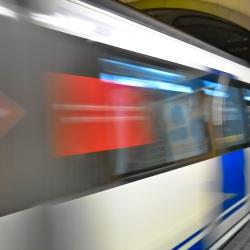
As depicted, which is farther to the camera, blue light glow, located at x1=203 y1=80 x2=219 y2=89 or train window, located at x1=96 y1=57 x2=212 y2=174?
blue light glow, located at x1=203 y1=80 x2=219 y2=89

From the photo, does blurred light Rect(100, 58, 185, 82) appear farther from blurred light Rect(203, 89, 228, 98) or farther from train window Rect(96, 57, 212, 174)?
blurred light Rect(203, 89, 228, 98)

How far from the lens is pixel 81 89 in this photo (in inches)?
81.7

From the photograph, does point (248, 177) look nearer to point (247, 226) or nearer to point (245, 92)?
point (247, 226)

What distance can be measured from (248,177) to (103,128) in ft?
9.91

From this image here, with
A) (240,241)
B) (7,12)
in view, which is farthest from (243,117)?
(7,12)

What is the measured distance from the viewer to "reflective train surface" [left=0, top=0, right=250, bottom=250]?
174cm

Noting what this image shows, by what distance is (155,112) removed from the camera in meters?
2.75

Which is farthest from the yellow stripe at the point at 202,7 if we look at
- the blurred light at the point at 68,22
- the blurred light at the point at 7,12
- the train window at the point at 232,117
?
the blurred light at the point at 7,12

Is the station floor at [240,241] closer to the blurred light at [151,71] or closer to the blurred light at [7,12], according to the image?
the blurred light at [151,71]

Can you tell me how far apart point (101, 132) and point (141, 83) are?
1.95 ft

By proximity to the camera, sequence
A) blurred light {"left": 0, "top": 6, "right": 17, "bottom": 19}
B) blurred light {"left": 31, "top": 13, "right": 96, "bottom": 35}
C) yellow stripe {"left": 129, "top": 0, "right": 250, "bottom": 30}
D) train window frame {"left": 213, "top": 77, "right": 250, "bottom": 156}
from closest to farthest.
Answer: blurred light {"left": 0, "top": 6, "right": 17, "bottom": 19}, blurred light {"left": 31, "top": 13, "right": 96, "bottom": 35}, train window frame {"left": 213, "top": 77, "right": 250, "bottom": 156}, yellow stripe {"left": 129, "top": 0, "right": 250, "bottom": 30}

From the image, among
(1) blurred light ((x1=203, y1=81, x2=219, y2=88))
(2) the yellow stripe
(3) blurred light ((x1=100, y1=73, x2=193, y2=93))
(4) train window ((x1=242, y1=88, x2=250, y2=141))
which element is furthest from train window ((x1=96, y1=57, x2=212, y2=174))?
(2) the yellow stripe

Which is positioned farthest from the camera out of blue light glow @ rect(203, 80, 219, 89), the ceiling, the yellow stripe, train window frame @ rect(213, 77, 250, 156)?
the yellow stripe

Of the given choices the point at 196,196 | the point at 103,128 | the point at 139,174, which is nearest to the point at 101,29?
the point at 103,128
